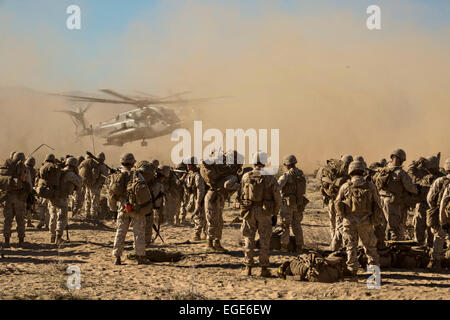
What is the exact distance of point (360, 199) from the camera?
7020mm

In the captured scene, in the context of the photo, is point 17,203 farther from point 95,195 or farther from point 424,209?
point 424,209

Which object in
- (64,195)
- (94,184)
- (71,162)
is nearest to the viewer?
(64,195)

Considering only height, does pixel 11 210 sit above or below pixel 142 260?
above

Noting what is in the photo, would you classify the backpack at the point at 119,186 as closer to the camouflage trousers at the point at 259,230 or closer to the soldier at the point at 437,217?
the camouflage trousers at the point at 259,230

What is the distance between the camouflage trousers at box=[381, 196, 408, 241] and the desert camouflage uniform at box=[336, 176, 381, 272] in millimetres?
2252

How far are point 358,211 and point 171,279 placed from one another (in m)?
2.99

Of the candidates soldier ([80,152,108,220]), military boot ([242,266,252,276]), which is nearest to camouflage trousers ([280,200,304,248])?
military boot ([242,266,252,276])

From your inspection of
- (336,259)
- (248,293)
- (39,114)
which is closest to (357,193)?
(336,259)

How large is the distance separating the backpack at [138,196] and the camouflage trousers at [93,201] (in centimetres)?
610

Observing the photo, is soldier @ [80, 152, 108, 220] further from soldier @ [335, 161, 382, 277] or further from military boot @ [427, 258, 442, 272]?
military boot @ [427, 258, 442, 272]

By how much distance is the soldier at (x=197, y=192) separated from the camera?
34.3 ft

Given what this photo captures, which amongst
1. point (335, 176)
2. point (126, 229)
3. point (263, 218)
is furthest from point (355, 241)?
point (126, 229)

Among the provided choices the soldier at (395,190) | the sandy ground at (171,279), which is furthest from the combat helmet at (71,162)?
the soldier at (395,190)

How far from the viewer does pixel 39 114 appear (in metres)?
49.6
